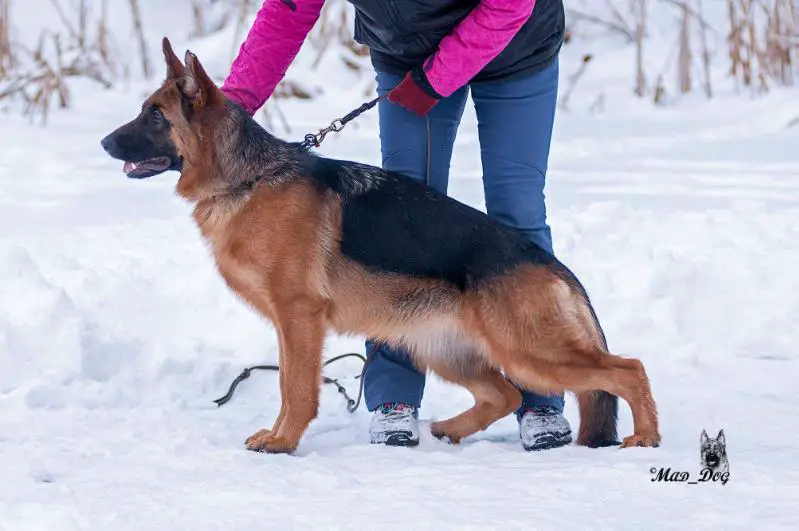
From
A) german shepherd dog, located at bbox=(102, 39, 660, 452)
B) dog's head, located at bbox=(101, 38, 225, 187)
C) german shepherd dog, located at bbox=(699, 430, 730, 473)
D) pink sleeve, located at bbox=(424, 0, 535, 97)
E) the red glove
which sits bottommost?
german shepherd dog, located at bbox=(699, 430, 730, 473)

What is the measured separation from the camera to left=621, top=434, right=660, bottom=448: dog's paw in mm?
3510

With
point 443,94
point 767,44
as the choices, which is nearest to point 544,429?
point 443,94

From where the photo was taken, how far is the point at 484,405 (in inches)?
155

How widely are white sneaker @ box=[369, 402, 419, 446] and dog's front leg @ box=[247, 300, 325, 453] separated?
0.27 m

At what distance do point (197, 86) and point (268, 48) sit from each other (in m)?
0.48

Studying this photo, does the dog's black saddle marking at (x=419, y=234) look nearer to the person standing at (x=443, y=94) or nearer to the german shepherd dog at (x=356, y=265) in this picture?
the german shepherd dog at (x=356, y=265)

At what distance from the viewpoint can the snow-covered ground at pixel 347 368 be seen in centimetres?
286

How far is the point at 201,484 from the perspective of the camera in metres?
3.05

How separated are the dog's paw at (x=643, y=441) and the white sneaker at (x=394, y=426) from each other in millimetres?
759

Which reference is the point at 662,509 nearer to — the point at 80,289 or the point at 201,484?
the point at 201,484

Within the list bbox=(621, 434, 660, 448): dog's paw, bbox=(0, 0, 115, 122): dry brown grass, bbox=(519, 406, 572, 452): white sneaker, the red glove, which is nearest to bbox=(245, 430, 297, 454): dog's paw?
bbox=(519, 406, 572, 452): white sneaker

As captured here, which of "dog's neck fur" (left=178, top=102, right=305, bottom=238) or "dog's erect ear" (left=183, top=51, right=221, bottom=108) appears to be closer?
"dog's erect ear" (left=183, top=51, right=221, bottom=108)

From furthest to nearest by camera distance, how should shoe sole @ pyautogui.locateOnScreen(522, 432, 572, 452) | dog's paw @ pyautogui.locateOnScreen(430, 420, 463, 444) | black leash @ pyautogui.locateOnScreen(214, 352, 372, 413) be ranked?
1. black leash @ pyautogui.locateOnScreen(214, 352, 372, 413)
2. dog's paw @ pyautogui.locateOnScreen(430, 420, 463, 444)
3. shoe sole @ pyautogui.locateOnScreen(522, 432, 572, 452)

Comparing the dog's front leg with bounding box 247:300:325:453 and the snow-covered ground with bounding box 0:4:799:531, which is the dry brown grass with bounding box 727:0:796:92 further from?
the dog's front leg with bounding box 247:300:325:453
